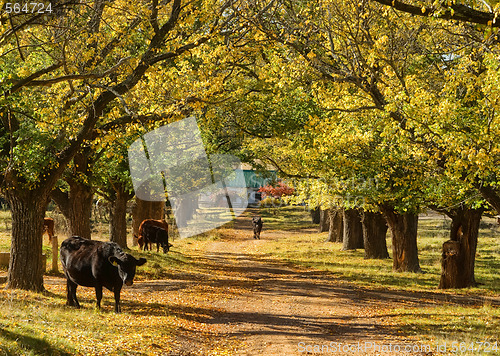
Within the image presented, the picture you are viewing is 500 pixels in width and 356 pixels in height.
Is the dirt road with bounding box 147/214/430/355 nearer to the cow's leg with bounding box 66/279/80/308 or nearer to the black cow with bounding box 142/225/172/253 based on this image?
the cow's leg with bounding box 66/279/80/308

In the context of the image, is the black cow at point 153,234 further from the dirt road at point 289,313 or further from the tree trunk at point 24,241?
the tree trunk at point 24,241

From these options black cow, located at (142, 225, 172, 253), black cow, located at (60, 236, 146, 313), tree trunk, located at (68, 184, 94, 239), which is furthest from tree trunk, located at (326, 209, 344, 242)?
black cow, located at (60, 236, 146, 313)

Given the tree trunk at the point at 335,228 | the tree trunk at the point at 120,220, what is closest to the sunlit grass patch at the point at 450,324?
the tree trunk at the point at 120,220

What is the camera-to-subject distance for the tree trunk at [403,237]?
23609 mm

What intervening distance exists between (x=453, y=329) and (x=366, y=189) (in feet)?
24.9

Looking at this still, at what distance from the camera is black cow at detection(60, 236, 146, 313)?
41.6 feet

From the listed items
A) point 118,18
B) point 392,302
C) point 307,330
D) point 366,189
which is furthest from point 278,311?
point 118,18

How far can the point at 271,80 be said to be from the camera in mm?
16062

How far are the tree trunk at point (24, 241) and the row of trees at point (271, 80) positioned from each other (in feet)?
0.10

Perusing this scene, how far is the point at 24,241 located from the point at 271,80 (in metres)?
8.52

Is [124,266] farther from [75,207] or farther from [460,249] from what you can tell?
[460,249]

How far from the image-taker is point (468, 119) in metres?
14.5

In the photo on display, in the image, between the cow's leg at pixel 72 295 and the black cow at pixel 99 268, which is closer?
the black cow at pixel 99 268

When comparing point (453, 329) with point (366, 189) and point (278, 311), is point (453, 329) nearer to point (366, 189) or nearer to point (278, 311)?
point (278, 311)
